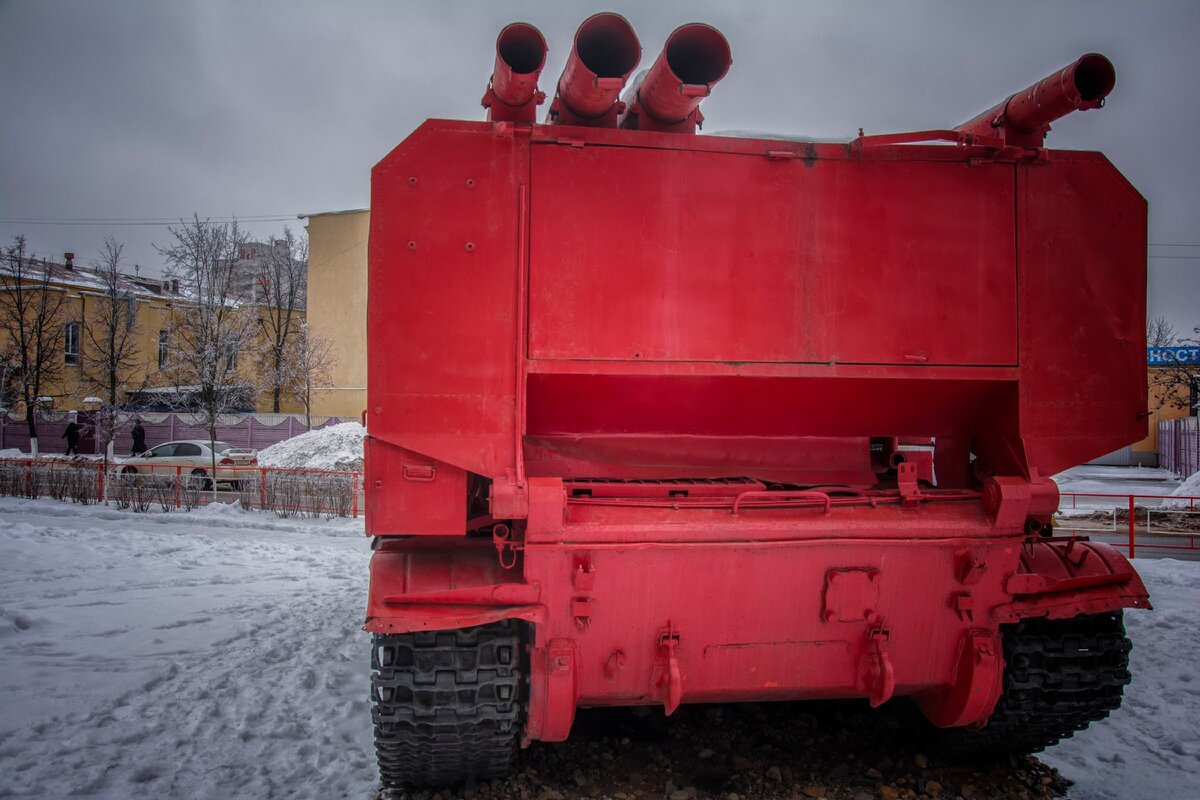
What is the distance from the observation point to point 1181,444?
97.6 ft

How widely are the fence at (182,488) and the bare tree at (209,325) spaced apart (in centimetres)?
220

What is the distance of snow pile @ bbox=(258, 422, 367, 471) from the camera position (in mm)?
18500

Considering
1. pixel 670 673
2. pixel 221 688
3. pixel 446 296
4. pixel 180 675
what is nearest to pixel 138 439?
pixel 180 675

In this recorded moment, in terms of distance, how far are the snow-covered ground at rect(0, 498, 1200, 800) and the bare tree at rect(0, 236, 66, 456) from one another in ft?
77.3

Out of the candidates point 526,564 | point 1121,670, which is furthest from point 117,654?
point 1121,670

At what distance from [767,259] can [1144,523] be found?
1521 cm

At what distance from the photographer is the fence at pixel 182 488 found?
44.7ft

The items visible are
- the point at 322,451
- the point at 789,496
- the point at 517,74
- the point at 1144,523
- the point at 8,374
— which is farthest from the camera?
the point at 8,374

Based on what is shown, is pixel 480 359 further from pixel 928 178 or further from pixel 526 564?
pixel 928 178

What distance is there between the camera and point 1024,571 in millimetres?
3539

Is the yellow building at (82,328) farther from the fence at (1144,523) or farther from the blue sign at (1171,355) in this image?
the blue sign at (1171,355)

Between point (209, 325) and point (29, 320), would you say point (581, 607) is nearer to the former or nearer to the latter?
A: point (209, 325)

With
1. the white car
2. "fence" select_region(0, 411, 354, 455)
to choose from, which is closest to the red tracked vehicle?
the white car

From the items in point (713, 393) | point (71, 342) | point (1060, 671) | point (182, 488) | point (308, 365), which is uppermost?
point (71, 342)
